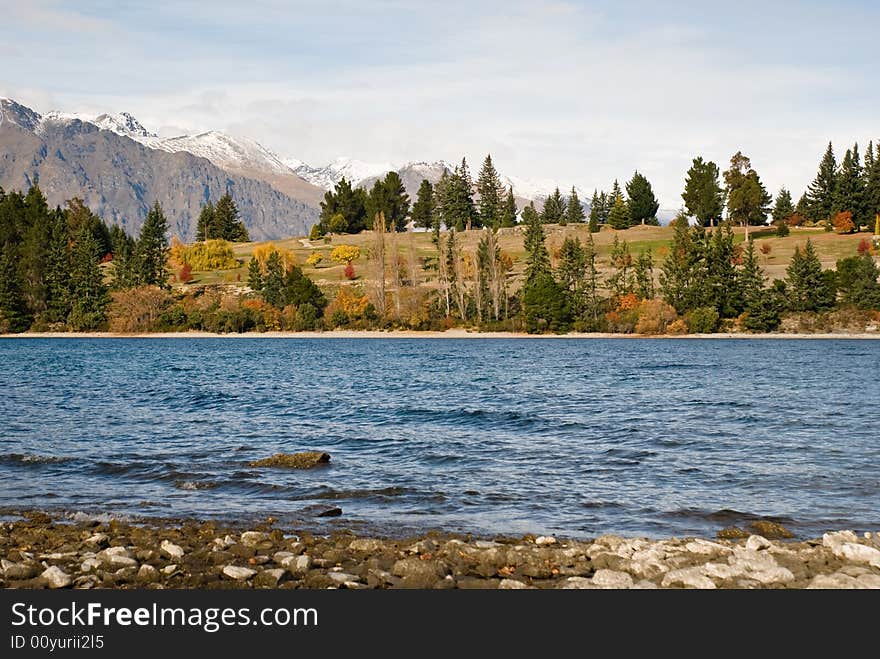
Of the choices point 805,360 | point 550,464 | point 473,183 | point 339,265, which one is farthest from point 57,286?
point 550,464

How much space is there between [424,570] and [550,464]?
34.1 ft

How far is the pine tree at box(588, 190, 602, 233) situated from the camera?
144 m

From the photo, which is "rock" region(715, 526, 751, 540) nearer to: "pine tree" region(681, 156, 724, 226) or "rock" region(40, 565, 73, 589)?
"rock" region(40, 565, 73, 589)

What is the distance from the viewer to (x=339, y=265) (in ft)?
425

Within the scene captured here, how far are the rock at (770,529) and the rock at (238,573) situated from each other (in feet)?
27.4

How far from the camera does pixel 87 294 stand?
356 ft

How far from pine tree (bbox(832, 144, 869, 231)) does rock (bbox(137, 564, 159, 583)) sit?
131m

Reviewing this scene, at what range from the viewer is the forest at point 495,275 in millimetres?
91562

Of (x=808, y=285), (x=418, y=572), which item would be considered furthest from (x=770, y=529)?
(x=808, y=285)

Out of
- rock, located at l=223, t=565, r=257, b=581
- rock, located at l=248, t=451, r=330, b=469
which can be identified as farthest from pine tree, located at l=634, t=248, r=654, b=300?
rock, located at l=223, t=565, r=257, b=581

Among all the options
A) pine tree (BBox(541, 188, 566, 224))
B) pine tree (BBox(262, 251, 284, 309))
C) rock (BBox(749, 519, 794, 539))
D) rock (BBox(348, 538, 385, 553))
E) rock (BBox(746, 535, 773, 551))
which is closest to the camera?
rock (BBox(746, 535, 773, 551))

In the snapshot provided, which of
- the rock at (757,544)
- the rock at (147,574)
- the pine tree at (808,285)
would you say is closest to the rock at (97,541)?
the rock at (147,574)

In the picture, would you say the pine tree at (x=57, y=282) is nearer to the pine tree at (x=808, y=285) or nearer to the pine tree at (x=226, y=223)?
the pine tree at (x=226, y=223)

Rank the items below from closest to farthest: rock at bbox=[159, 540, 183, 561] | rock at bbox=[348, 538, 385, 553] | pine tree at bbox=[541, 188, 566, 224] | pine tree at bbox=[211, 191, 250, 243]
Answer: rock at bbox=[159, 540, 183, 561]
rock at bbox=[348, 538, 385, 553]
pine tree at bbox=[211, 191, 250, 243]
pine tree at bbox=[541, 188, 566, 224]
